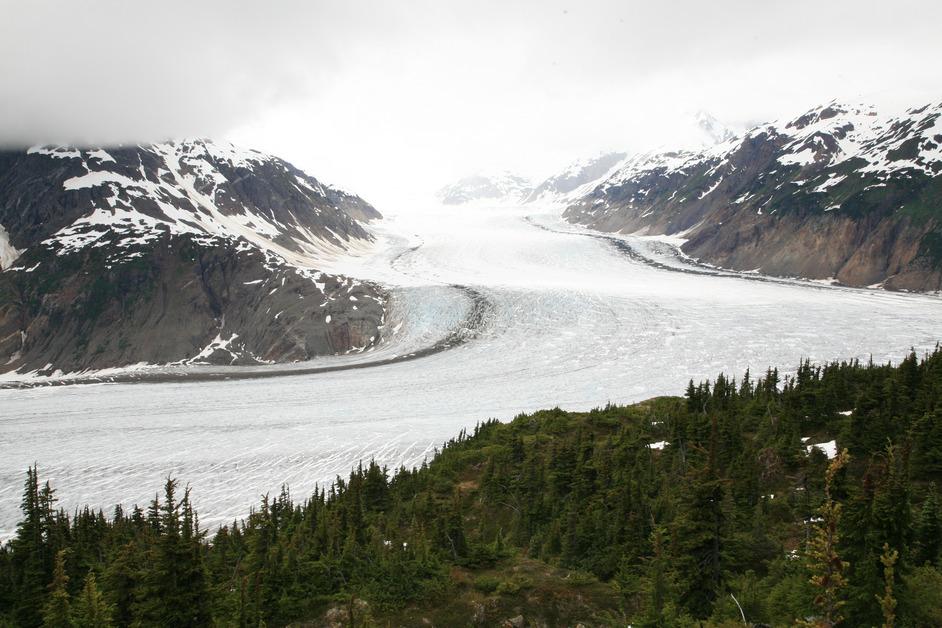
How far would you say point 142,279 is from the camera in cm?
10112

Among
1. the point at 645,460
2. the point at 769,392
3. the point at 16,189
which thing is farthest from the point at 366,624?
the point at 16,189

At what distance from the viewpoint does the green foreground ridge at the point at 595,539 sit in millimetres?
13359

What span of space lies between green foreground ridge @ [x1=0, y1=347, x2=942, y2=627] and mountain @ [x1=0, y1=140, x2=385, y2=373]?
56.8 m

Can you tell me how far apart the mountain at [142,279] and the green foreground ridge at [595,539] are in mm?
56779

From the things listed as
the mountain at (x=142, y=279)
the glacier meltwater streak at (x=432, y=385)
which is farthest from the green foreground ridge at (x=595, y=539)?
the mountain at (x=142, y=279)

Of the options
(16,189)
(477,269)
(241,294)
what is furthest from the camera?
(477,269)

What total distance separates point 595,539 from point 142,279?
328ft

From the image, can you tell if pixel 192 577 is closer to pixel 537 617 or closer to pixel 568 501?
pixel 537 617

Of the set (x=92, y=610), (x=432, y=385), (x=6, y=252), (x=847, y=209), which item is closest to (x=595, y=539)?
(x=92, y=610)

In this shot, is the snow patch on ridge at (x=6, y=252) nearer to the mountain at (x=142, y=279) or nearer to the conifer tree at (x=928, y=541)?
the mountain at (x=142, y=279)

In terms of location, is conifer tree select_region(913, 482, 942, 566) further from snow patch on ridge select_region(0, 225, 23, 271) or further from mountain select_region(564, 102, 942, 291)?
snow patch on ridge select_region(0, 225, 23, 271)

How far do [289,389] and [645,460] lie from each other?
4681 cm

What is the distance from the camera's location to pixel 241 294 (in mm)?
98438

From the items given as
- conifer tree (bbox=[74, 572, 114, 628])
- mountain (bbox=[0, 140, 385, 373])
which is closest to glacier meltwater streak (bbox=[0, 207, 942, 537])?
mountain (bbox=[0, 140, 385, 373])
